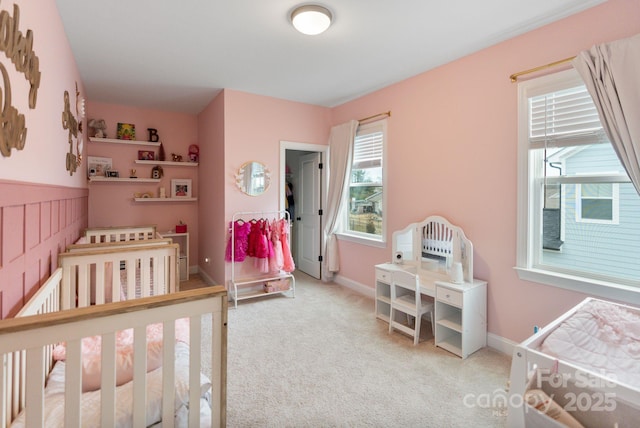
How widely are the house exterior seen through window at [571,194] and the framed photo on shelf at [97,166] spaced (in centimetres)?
493

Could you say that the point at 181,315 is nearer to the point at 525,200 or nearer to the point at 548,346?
the point at 548,346

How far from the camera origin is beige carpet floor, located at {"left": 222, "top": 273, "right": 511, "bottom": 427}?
1719 mm

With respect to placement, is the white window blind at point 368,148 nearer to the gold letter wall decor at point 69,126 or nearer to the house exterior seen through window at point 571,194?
the house exterior seen through window at point 571,194

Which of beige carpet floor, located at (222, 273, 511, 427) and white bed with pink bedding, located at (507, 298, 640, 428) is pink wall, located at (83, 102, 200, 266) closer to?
beige carpet floor, located at (222, 273, 511, 427)

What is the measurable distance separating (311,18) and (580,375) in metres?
2.36

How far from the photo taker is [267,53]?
8.81 ft

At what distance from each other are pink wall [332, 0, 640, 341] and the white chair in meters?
0.56

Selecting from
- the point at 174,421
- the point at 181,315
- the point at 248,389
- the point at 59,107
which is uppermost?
the point at 59,107

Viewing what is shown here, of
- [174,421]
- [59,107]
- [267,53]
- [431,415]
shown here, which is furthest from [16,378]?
[267,53]

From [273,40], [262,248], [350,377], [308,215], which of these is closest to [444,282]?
[350,377]

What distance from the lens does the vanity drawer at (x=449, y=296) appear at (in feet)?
7.65

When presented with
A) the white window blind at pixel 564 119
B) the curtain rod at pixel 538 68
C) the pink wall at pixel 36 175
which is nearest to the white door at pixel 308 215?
the curtain rod at pixel 538 68

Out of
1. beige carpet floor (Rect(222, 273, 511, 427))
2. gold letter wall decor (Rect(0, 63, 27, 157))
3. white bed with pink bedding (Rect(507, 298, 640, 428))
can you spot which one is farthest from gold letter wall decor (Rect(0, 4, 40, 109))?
white bed with pink bedding (Rect(507, 298, 640, 428))

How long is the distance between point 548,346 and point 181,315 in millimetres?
1570
